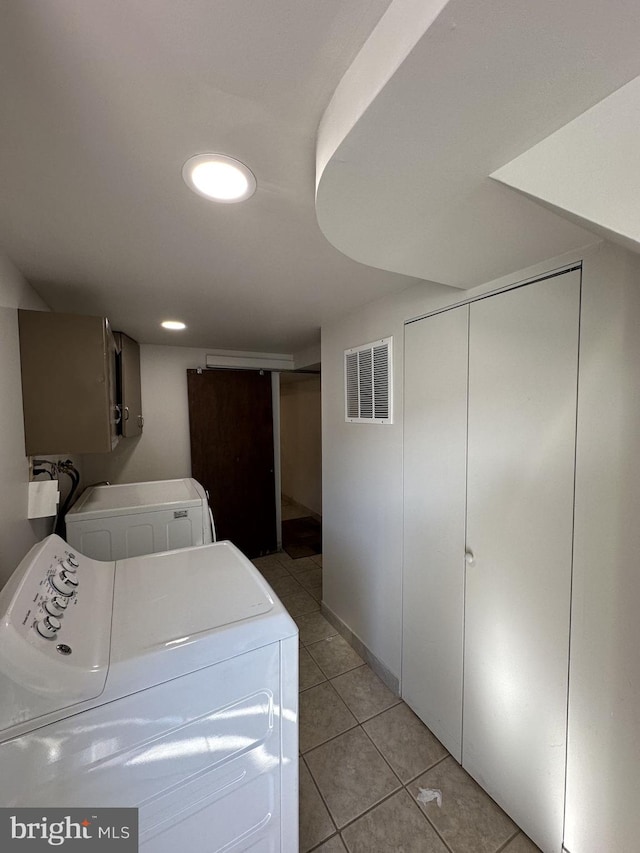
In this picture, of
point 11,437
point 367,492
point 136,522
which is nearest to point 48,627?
point 11,437

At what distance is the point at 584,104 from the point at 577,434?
86cm

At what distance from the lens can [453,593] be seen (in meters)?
1.51

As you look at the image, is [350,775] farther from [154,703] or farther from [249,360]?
[249,360]

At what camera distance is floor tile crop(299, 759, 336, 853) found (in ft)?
4.09

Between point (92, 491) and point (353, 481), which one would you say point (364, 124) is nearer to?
point (353, 481)

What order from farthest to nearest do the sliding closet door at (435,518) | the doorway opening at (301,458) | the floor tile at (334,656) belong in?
1. the doorway opening at (301,458)
2. the floor tile at (334,656)
3. the sliding closet door at (435,518)

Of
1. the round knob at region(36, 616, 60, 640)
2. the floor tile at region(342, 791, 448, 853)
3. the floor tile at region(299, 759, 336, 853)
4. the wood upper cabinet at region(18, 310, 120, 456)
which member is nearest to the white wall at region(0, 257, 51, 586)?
the wood upper cabinet at region(18, 310, 120, 456)

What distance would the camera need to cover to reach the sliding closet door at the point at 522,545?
43.6 inches

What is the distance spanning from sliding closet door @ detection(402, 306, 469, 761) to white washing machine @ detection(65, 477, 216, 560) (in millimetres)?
1245

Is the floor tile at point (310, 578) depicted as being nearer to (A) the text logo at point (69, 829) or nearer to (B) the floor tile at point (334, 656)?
(B) the floor tile at point (334, 656)

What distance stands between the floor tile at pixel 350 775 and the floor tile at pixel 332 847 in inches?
2.1

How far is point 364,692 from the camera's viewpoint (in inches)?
75.0

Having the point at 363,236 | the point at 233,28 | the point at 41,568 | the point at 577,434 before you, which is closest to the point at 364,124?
the point at 233,28

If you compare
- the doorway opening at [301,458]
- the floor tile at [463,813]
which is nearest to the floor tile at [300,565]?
the doorway opening at [301,458]
